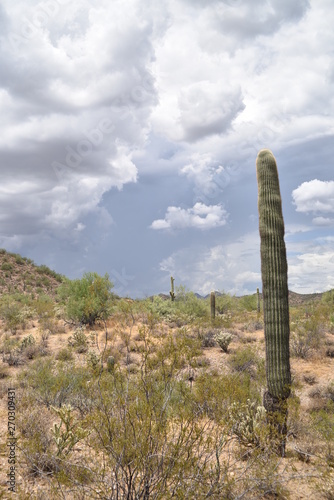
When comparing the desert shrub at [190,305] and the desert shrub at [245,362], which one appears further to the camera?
the desert shrub at [190,305]

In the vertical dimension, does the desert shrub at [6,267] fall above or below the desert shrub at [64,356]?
above

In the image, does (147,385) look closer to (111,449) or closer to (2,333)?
(111,449)

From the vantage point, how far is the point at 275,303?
23.6 ft

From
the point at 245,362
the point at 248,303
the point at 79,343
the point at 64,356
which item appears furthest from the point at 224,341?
the point at 248,303

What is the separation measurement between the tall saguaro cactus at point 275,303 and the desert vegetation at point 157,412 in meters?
0.34

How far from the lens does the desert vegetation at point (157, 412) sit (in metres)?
4.30

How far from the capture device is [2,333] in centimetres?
1731

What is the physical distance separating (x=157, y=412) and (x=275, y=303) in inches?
132

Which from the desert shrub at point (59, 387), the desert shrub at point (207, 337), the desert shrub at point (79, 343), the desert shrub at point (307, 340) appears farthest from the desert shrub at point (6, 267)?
the desert shrub at point (307, 340)

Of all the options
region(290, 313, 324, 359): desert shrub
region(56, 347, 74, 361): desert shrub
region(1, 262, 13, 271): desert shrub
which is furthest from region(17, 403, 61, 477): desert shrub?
region(1, 262, 13, 271): desert shrub

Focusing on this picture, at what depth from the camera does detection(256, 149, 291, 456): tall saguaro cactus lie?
23.0 feet

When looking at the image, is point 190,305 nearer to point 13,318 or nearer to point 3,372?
point 13,318

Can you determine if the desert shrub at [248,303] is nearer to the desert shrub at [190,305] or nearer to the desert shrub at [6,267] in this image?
the desert shrub at [190,305]

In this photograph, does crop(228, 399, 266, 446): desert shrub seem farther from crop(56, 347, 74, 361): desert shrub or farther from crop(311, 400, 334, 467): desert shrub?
crop(56, 347, 74, 361): desert shrub
